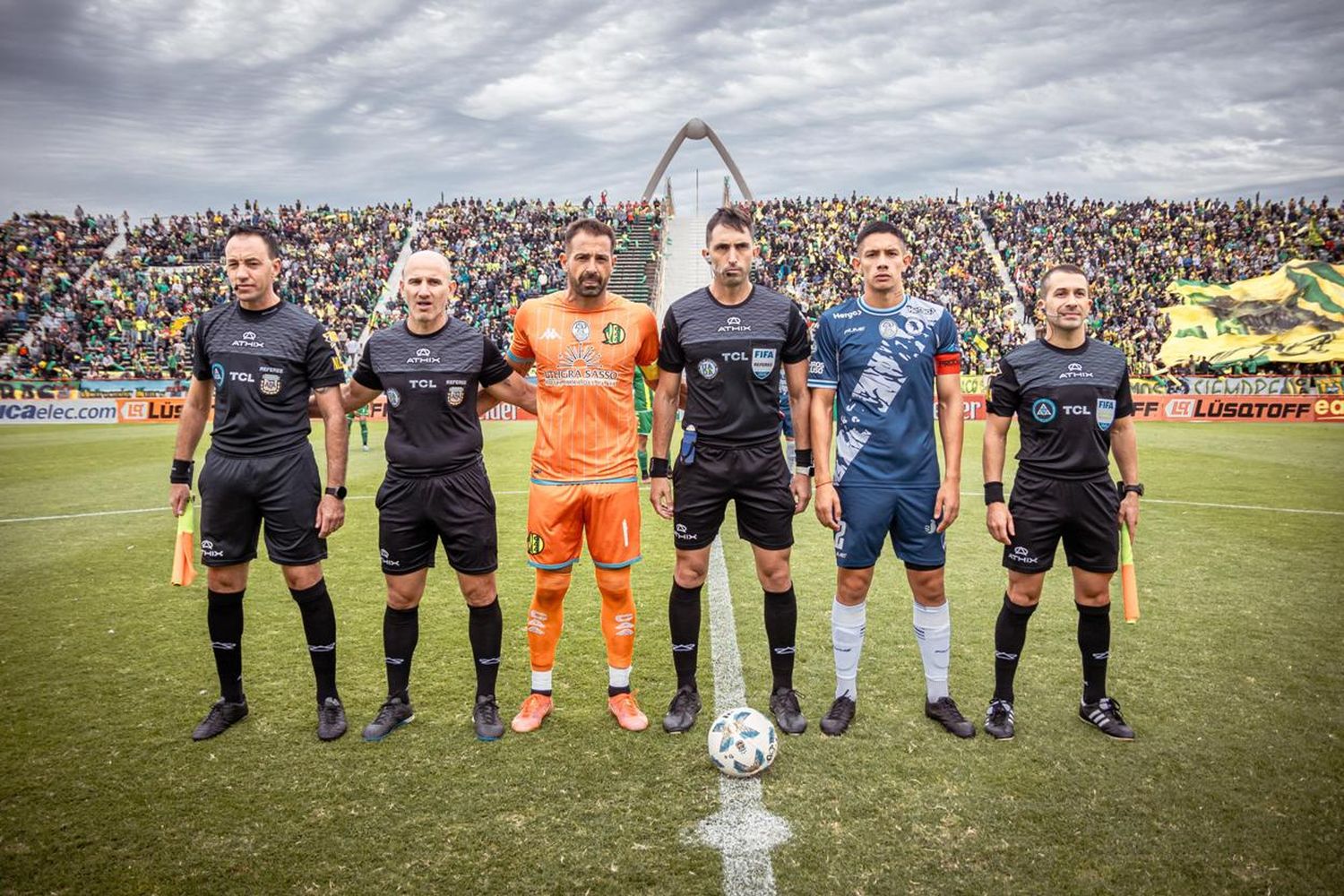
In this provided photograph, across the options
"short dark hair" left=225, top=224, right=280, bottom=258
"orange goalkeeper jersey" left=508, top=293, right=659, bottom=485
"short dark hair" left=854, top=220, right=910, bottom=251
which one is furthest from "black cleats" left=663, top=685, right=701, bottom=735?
"short dark hair" left=225, top=224, right=280, bottom=258

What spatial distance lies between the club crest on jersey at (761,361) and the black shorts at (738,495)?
398 millimetres

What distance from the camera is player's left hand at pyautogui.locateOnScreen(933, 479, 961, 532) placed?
13.2 ft

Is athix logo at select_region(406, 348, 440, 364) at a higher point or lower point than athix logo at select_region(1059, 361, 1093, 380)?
higher

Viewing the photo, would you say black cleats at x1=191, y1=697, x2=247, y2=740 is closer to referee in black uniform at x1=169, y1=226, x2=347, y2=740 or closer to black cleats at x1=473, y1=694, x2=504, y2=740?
referee in black uniform at x1=169, y1=226, x2=347, y2=740

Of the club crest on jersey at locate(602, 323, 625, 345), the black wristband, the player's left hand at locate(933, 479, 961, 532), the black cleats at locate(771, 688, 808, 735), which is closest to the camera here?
the player's left hand at locate(933, 479, 961, 532)

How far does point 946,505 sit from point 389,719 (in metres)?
3.12

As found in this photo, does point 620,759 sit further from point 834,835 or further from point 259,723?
point 259,723

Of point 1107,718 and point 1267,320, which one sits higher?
point 1267,320

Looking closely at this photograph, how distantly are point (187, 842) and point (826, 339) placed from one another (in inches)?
146

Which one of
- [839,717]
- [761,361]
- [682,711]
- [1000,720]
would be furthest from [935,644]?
[761,361]

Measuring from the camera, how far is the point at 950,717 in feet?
13.7

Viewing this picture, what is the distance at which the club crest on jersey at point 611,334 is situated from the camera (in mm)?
4242

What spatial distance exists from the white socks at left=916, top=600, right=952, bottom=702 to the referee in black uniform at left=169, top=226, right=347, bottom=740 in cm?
314

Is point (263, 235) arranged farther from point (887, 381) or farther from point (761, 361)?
point (887, 381)
